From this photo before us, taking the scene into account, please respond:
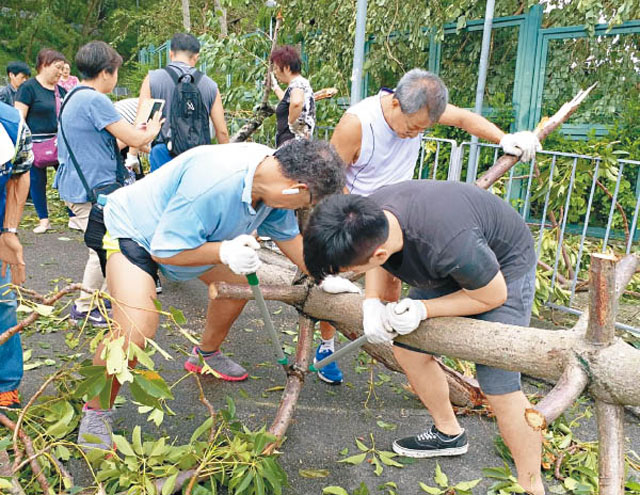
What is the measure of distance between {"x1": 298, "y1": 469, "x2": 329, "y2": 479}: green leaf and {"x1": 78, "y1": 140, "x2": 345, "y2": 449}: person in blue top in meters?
0.76

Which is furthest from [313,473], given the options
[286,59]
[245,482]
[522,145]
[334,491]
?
[286,59]

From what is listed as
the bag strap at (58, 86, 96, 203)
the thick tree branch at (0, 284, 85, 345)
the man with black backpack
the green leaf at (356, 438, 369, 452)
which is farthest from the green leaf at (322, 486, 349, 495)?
the man with black backpack

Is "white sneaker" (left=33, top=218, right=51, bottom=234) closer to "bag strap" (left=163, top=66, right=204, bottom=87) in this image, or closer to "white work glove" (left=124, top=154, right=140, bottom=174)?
"white work glove" (left=124, top=154, right=140, bottom=174)

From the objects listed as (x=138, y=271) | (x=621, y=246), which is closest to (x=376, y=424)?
(x=138, y=271)

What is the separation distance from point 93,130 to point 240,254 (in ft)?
6.10

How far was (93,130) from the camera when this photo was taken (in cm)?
354

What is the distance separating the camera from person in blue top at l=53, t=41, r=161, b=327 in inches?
137

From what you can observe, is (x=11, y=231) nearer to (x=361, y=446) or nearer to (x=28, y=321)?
(x=28, y=321)

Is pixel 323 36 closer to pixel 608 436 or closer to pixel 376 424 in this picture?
pixel 376 424

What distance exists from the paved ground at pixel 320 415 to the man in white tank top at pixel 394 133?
0.26m

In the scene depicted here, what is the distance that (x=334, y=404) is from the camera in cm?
320

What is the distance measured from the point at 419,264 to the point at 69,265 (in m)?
4.18

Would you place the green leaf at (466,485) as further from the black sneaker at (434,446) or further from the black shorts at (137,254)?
the black shorts at (137,254)

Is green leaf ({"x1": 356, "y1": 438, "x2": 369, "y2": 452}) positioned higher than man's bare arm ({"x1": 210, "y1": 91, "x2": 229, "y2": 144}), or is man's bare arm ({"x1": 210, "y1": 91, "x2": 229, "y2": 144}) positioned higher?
man's bare arm ({"x1": 210, "y1": 91, "x2": 229, "y2": 144})
